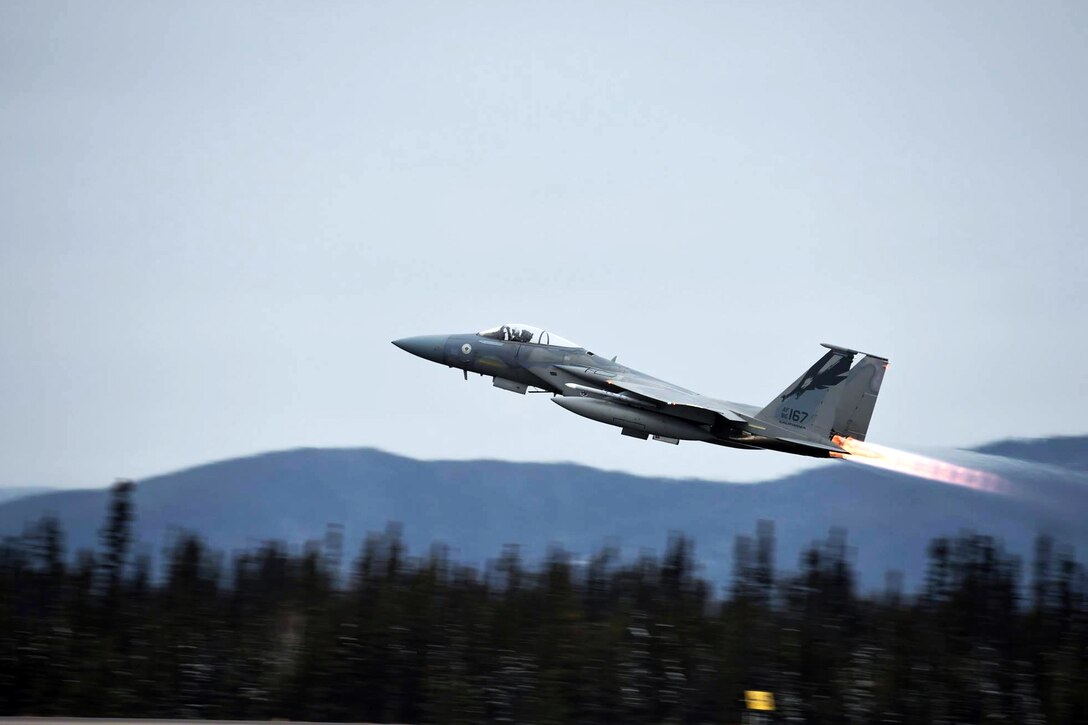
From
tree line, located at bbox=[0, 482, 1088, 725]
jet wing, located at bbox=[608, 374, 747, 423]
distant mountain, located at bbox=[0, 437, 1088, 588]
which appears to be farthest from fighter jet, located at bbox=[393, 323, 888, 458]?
distant mountain, located at bbox=[0, 437, 1088, 588]

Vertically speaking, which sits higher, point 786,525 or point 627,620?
point 786,525

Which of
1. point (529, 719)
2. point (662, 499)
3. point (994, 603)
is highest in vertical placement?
point (662, 499)

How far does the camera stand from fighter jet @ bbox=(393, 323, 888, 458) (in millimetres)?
41062

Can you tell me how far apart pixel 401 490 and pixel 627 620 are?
4755cm

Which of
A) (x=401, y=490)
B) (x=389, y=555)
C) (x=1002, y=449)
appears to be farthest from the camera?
(x=401, y=490)

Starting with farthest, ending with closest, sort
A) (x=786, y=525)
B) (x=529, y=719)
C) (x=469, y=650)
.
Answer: (x=786, y=525), (x=469, y=650), (x=529, y=719)

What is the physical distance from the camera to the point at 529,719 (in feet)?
276

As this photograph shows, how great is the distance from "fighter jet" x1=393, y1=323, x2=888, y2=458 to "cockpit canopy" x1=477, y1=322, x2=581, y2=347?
35 mm

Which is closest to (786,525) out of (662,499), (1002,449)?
(662,499)

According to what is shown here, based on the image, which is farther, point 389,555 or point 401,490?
point 401,490

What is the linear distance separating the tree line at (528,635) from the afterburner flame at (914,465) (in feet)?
91.8

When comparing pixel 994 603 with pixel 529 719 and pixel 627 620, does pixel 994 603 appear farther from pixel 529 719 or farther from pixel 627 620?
pixel 529 719

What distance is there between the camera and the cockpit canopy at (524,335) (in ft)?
142

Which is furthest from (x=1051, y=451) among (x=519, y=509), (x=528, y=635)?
(x=519, y=509)
